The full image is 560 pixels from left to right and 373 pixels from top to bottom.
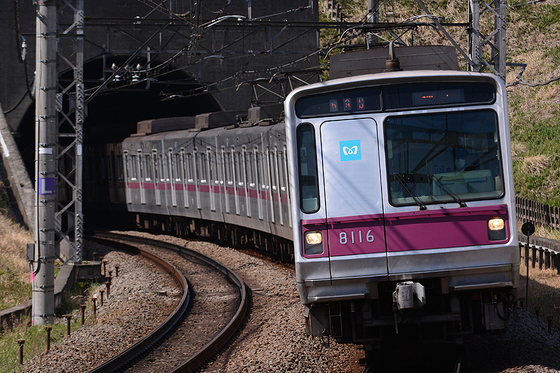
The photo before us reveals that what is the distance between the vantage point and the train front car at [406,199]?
6.93 meters

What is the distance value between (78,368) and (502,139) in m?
5.37

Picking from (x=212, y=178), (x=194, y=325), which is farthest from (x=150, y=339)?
(x=212, y=178)

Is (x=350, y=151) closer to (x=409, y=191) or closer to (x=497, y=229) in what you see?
(x=409, y=191)

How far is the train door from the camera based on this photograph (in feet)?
22.9

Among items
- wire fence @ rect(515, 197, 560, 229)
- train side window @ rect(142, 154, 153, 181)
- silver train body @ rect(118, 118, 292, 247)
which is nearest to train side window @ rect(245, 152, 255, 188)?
silver train body @ rect(118, 118, 292, 247)

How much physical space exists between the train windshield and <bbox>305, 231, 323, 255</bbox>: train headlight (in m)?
0.75

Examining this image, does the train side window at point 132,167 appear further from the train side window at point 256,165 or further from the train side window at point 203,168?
the train side window at point 256,165

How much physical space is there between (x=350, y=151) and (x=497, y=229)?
1512 millimetres

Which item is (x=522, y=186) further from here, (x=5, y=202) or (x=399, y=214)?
(x=399, y=214)

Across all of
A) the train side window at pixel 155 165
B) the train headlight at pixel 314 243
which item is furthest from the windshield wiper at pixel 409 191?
the train side window at pixel 155 165

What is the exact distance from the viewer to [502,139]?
700cm

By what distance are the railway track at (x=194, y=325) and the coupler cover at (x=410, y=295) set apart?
9.35 feet

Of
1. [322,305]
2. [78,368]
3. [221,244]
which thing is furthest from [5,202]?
[322,305]

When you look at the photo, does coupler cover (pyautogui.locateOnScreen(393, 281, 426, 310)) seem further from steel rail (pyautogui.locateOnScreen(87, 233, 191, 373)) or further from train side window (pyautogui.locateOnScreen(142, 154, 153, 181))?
train side window (pyautogui.locateOnScreen(142, 154, 153, 181))
